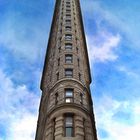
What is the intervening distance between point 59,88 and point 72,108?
4.76m

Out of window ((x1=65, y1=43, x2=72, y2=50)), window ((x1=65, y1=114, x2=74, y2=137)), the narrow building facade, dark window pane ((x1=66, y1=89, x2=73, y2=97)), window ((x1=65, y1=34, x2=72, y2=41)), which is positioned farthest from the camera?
window ((x1=65, y1=34, x2=72, y2=41))

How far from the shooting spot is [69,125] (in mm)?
38312

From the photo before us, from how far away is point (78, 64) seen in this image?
165ft

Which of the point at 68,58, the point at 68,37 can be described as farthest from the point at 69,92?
the point at 68,37

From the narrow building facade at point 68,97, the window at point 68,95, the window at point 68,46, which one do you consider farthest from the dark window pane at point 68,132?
the window at point 68,46

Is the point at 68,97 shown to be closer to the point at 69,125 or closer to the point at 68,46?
the point at 69,125

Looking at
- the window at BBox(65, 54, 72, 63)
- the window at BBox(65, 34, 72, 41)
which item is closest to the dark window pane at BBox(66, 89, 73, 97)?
the window at BBox(65, 54, 72, 63)

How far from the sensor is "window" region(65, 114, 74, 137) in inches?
1475

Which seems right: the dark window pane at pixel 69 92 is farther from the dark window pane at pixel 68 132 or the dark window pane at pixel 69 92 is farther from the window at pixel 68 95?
the dark window pane at pixel 68 132

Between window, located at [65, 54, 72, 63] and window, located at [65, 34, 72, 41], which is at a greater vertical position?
window, located at [65, 34, 72, 41]

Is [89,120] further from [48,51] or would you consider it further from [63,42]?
[48,51]

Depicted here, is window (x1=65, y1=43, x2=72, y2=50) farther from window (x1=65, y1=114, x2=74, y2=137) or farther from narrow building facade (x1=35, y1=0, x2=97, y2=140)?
window (x1=65, y1=114, x2=74, y2=137)

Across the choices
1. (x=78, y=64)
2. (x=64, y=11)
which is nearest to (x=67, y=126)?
(x=78, y=64)

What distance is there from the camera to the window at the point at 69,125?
37469mm
